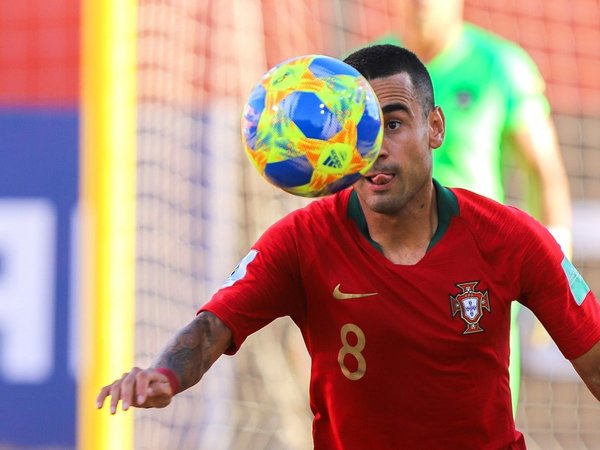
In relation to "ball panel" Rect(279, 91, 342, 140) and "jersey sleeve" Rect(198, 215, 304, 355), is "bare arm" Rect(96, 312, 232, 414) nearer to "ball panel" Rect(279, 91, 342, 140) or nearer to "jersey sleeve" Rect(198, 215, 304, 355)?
"jersey sleeve" Rect(198, 215, 304, 355)

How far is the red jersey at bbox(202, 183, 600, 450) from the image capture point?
11.7ft

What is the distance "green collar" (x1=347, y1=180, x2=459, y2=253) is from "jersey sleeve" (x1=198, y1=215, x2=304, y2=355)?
22 centimetres

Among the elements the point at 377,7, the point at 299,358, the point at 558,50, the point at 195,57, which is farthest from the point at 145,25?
the point at 558,50

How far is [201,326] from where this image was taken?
11.4ft

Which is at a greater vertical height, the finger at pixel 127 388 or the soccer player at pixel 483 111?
the soccer player at pixel 483 111

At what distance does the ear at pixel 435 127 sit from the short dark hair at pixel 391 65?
44 millimetres

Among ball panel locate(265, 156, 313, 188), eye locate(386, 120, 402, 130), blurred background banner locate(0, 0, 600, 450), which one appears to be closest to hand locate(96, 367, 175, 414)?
ball panel locate(265, 156, 313, 188)

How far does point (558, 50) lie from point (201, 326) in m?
7.07

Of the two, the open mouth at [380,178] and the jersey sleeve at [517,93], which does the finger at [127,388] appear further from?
the jersey sleeve at [517,93]

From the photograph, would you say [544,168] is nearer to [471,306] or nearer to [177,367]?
[471,306]

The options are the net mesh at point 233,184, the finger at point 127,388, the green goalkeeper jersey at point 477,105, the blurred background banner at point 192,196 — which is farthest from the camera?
the blurred background banner at point 192,196

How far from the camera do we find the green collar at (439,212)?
3699 mm

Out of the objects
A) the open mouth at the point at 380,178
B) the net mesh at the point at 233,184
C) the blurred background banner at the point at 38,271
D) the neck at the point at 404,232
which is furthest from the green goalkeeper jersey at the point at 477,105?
the blurred background banner at the point at 38,271

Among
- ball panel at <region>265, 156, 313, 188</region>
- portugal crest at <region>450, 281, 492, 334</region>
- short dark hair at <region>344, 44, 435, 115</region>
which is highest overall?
short dark hair at <region>344, 44, 435, 115</region>
